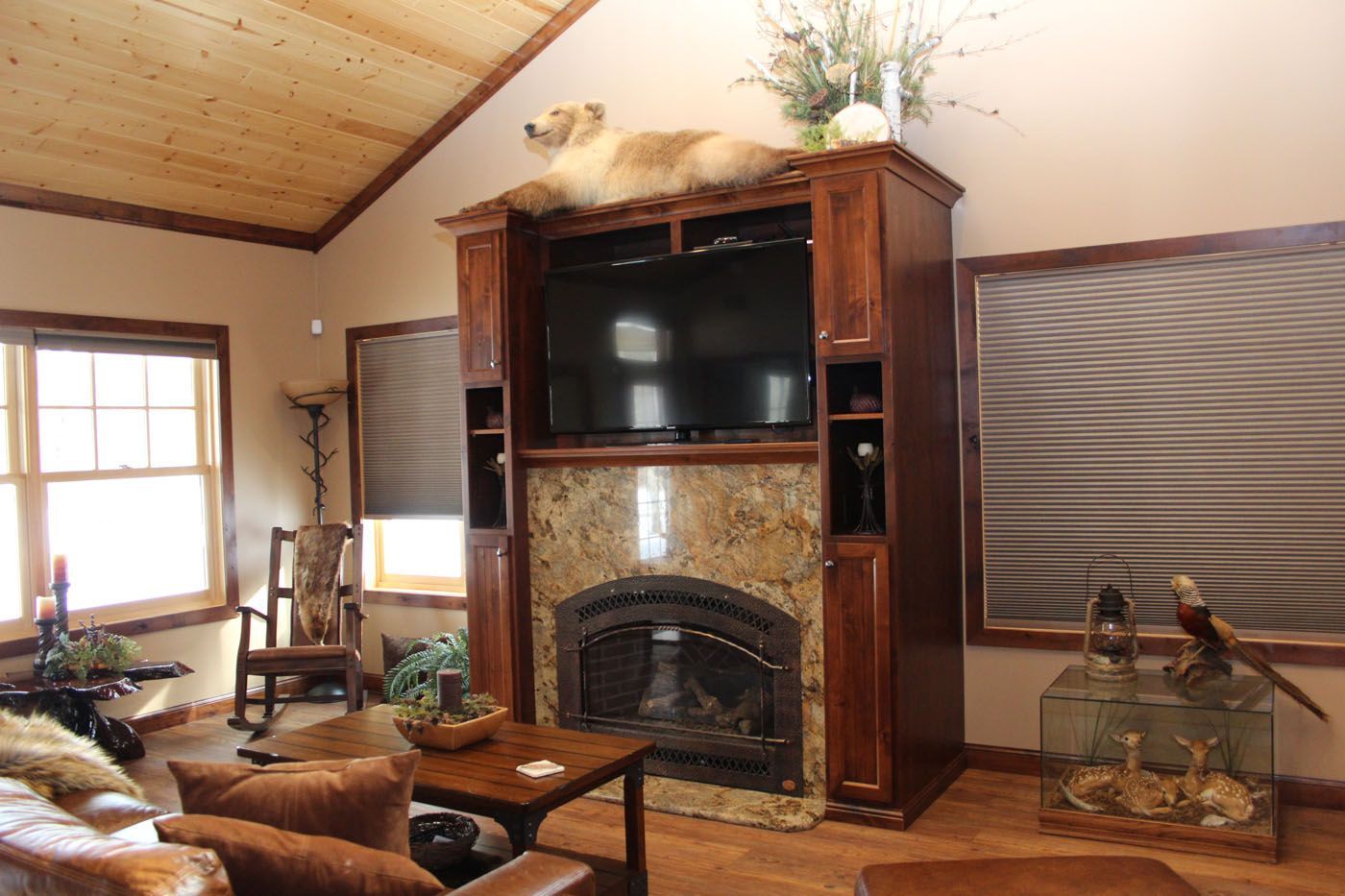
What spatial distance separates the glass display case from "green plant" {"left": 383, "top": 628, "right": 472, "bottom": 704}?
9.29ft

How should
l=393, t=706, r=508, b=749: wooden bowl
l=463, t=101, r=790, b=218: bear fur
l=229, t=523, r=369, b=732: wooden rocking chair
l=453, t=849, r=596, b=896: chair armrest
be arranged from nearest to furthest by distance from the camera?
l=453, t=849, r=596, b=896: chair armrest, l=393, t=706, r=508, b=749: wooden bowl, l=463, t=101, r=790, b=218: bear fur, l=229, t=523, r=369, b=732: wooden rocking chair

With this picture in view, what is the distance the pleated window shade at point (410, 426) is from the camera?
5855 mm

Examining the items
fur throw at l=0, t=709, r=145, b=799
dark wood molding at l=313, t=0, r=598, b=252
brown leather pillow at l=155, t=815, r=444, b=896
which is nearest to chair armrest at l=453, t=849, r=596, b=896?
brown leather pillow at l=155, t=815, r=444, b=896

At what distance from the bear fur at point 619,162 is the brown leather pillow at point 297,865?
10.1ft

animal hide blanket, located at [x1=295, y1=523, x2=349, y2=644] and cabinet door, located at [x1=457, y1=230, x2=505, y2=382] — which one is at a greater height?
cabinet door, located at [x1=457, y1=230, x2=505, y2=382]

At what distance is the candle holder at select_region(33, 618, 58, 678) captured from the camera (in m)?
4.77

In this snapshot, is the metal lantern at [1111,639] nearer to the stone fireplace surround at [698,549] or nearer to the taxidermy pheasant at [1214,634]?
the taxidermy pheasant at [1214,634]

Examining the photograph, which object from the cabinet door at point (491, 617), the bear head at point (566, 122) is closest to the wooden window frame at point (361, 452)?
the cabinet door at point (491, 617)

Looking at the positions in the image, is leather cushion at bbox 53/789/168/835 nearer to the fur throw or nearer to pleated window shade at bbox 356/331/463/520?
the fur throw

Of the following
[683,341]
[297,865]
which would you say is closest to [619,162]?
[683,341]

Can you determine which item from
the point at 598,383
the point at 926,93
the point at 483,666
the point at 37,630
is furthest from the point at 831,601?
the point at 37,630

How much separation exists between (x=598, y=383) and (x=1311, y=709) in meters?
2.90

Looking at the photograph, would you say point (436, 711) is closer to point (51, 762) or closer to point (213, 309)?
point (51, 762)

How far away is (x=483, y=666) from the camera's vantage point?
4820 mm
